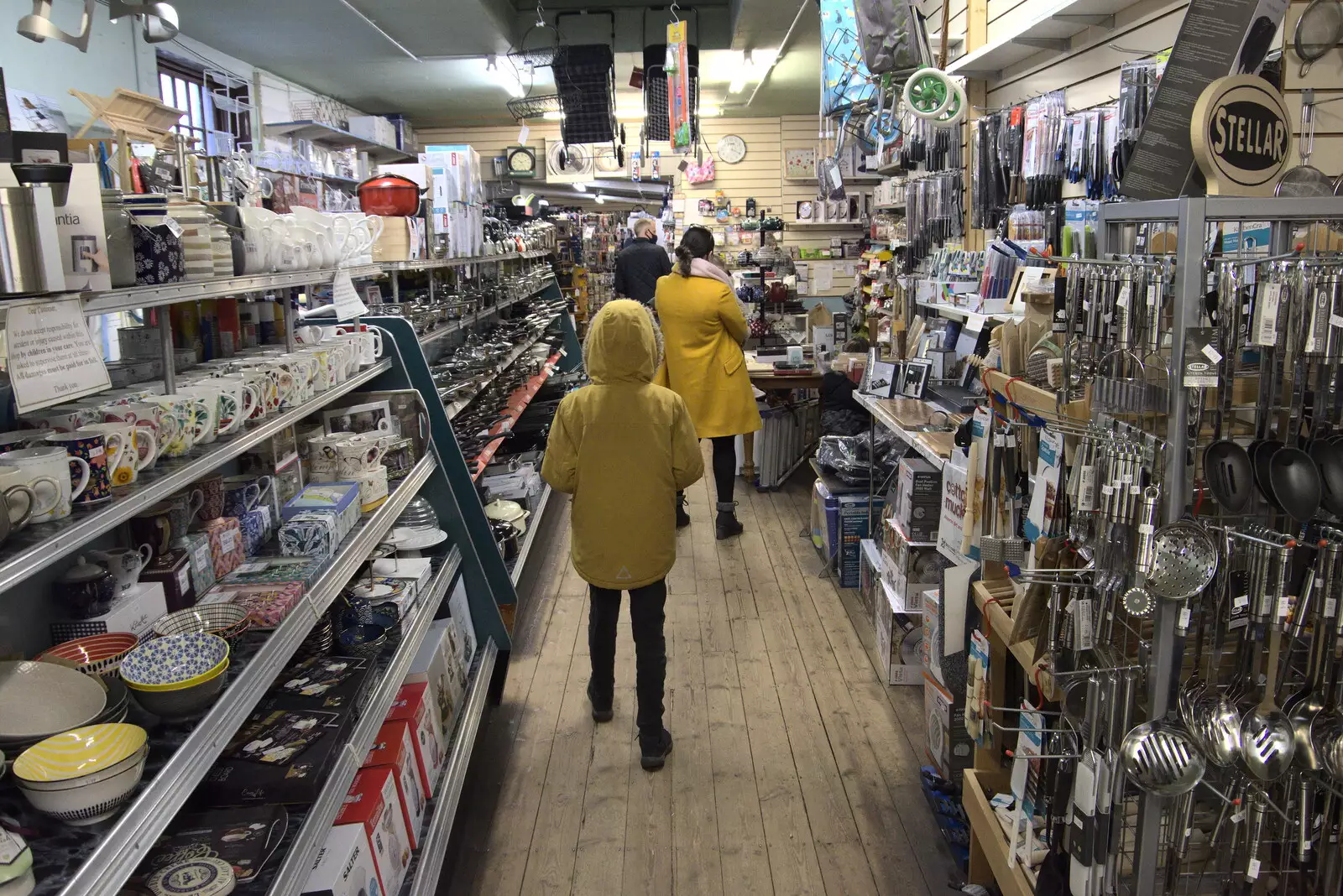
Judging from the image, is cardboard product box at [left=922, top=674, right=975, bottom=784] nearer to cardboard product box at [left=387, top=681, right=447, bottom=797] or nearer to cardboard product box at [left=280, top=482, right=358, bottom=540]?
cardboard product box at [left=387, top=681, right=447, bottom=797]

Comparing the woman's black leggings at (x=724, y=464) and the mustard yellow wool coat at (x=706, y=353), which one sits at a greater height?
the mustard yellow wool coat at (x=706, y=353)

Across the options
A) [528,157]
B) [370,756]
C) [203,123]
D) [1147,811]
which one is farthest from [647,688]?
[528,157]

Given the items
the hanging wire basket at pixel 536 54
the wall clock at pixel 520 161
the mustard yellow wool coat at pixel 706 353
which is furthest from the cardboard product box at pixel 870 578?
the wall clock at pixel 520 161

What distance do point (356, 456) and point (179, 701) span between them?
1284mm

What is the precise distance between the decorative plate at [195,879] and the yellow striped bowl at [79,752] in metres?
0.29

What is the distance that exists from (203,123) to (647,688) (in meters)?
7.25

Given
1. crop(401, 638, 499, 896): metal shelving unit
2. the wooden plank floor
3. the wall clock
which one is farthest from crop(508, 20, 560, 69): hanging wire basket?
crop(401, 638, 499, 896): metal shelving unit

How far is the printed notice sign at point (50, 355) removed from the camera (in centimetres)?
136

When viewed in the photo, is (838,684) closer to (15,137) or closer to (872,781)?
(872,781)

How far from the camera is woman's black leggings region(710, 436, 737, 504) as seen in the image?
5.86m

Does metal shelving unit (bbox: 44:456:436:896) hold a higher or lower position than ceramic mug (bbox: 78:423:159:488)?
lower

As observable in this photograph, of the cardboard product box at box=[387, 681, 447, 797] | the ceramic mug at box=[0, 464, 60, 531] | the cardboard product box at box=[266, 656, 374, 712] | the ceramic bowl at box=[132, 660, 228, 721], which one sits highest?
the ceramic mug at box=[0, 464, 60, 531]

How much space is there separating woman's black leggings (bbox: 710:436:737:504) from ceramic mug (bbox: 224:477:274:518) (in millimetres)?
3576

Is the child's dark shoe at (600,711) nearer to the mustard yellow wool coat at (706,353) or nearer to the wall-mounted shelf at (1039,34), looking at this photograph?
the mustard yellow wool coat at (706,353)
